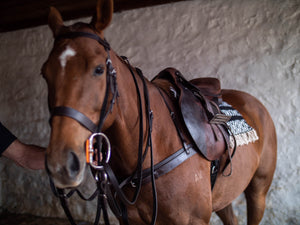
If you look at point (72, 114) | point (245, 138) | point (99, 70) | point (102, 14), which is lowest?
point (245, 138)

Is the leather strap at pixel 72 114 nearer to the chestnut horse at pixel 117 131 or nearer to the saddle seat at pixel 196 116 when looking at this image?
the chestnut horse at pixel 117 131

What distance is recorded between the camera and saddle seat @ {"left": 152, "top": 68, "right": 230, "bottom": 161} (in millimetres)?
1109

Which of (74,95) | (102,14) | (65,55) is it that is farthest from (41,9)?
(74,95)

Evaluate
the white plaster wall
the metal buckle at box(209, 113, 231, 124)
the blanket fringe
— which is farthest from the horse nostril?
the white plaster wall

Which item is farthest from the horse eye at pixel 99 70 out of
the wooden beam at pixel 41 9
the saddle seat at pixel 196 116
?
the wooden beam at pixel 41 9

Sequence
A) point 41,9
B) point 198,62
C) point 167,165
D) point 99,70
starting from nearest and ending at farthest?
point 99,70 → point 167,165 → point 198,62 → point 41,9

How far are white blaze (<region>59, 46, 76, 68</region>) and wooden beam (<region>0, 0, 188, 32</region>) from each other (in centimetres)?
221

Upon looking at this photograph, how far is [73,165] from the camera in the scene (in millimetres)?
699

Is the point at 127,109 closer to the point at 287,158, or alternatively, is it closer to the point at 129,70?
the point at 129,70

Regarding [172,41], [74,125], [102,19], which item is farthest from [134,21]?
[74,125]

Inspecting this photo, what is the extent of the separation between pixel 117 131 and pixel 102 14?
20.2 inches

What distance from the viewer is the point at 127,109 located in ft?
3.11

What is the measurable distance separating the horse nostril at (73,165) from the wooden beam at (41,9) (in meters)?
2.48

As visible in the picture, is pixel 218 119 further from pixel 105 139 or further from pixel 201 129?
pixel 105 139
